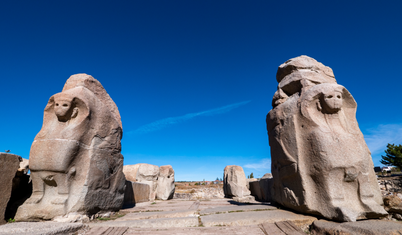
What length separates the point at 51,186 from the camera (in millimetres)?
3527

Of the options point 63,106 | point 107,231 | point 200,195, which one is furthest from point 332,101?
point 200,195

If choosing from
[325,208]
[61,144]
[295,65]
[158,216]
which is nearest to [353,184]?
[325,208]

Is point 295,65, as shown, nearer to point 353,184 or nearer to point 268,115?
point 268,115

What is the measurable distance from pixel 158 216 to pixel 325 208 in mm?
2783

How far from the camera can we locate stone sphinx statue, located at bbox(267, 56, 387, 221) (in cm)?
313

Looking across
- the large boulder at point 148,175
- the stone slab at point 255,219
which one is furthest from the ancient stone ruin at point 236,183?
the stone slab at point 255,219

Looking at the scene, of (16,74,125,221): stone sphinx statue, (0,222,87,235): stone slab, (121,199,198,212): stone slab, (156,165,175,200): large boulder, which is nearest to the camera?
(0,222,87,235): stone slab

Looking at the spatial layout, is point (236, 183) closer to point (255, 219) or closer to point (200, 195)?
point (200, 195)

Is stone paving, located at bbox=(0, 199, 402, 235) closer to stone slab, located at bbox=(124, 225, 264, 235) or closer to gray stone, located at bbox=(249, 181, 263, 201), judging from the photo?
stone slab, located at bbox=(124, 225, 264, 235)

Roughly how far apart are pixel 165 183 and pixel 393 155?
77.7 feet

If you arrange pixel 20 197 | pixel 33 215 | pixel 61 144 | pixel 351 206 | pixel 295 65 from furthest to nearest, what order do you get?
pixel 295 65 → pixel 20 197 → pixel 61 144 → pixel 33 215 → pixel 351 206

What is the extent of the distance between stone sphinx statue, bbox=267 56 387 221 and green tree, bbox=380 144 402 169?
2289 cm

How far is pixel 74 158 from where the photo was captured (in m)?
3.62

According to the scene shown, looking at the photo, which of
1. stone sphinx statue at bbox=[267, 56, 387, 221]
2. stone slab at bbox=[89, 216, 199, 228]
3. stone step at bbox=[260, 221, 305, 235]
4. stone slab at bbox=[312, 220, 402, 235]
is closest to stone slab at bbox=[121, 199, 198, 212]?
stone slab at bbox=[89, 216, 199, 228]
